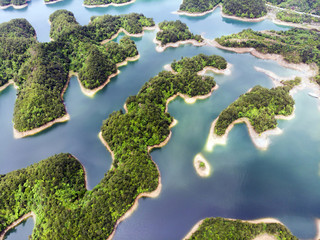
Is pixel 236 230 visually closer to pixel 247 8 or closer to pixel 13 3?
pixel 247 8

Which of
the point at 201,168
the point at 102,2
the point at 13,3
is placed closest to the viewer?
the point at 201,168

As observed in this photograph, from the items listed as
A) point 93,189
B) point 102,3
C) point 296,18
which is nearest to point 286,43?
point 296,18

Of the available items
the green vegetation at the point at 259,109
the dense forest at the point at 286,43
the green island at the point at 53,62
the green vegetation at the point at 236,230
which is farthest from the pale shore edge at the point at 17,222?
the dense forest at the point at 286,43

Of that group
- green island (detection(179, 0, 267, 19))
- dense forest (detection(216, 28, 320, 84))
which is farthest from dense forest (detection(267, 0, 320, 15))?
dense forest (detection(216, 28, 320, 84))

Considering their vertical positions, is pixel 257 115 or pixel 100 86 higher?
pixel 100 86

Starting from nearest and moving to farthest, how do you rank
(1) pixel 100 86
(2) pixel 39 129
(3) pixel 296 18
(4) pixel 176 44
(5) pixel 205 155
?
(5) pixel 205 155, (2) pixel 39 129, (1) pixel 100 86, (4) pixel 176 44, (3) pixel 296 18

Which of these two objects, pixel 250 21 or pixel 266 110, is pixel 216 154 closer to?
pixel 266 110

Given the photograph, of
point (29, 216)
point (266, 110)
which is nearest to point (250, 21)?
point (266, 110)
